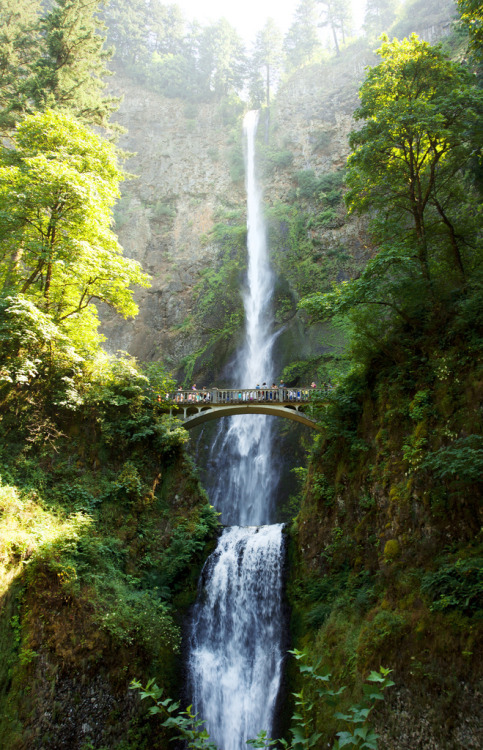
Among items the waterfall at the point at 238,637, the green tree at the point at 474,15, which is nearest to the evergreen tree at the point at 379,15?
the green tree at the point at 474,15

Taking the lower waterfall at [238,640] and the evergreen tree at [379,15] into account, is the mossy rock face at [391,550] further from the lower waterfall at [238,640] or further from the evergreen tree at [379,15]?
the evergreen tree at [379,15]

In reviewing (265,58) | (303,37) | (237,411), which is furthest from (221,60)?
(237,411)

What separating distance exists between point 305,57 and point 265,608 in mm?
55951

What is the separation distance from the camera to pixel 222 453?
27.0 m

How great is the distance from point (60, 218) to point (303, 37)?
50.0 m

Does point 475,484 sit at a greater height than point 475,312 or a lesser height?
lesser

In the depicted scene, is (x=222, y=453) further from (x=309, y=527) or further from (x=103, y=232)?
(x=103, y=232)

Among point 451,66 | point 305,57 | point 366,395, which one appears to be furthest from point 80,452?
point 305,57

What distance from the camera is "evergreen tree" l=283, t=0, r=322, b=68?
49.5 m

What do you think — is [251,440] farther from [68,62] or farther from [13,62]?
[13,62]

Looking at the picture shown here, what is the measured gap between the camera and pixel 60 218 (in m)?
14.9

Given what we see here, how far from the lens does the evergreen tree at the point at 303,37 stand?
49531mm

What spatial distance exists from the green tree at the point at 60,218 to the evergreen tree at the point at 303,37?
43.9 meters

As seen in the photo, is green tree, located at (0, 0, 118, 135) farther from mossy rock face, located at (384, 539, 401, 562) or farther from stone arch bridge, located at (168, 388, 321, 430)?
→ mossy rock face, located at (384, 539, 401, 562)
